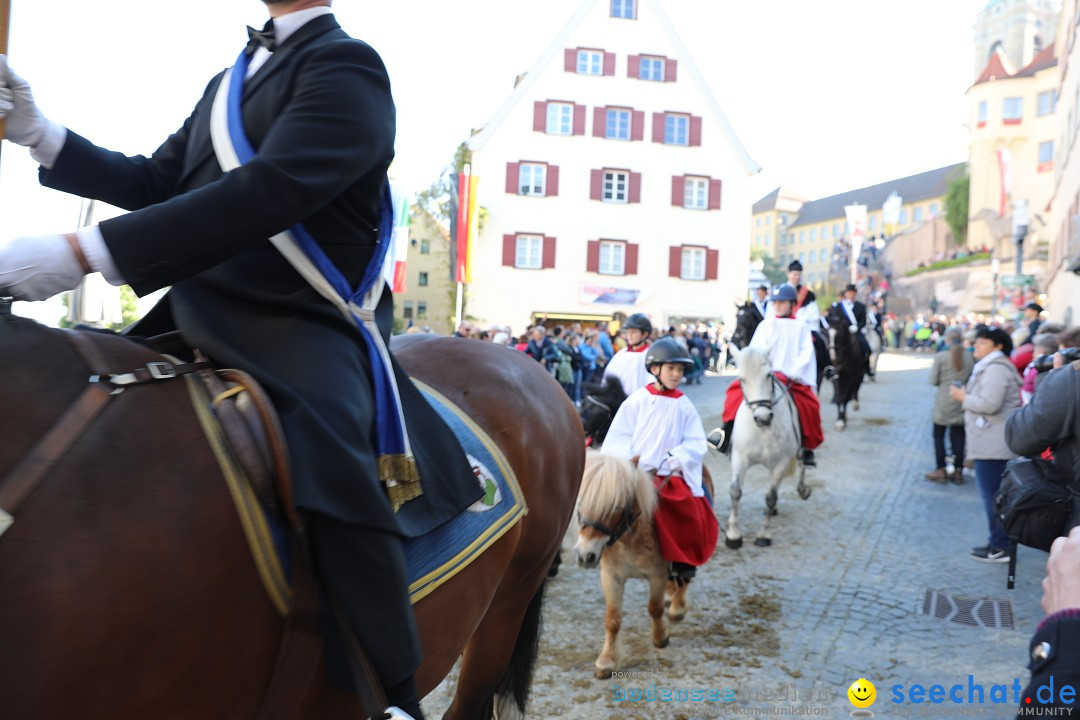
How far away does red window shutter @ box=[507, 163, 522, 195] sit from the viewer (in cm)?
2995

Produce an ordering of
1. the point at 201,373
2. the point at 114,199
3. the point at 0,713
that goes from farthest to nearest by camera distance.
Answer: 1. the point at 114,199
2. the point at 201,373
3. the point at 0,713

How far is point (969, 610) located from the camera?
5.68 meters

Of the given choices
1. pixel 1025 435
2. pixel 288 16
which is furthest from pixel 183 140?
pixel 1025 435

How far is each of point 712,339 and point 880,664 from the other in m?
24.9

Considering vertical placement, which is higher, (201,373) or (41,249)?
(41,249)

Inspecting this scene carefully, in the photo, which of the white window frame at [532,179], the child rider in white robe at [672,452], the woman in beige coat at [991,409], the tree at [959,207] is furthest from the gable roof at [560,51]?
the tree at [959,207]

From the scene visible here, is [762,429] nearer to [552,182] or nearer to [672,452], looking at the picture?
[672,452]

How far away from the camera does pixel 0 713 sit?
1.31m

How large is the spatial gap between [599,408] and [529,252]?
23272 millimetres

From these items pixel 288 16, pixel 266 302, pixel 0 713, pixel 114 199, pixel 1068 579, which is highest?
pixel 288 16

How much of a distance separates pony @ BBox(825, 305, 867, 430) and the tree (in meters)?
53.3

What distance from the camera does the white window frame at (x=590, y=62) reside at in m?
30.4

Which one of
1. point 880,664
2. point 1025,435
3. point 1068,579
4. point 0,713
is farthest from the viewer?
point 880,664

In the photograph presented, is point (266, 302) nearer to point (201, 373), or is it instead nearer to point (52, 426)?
point (201, 373)
